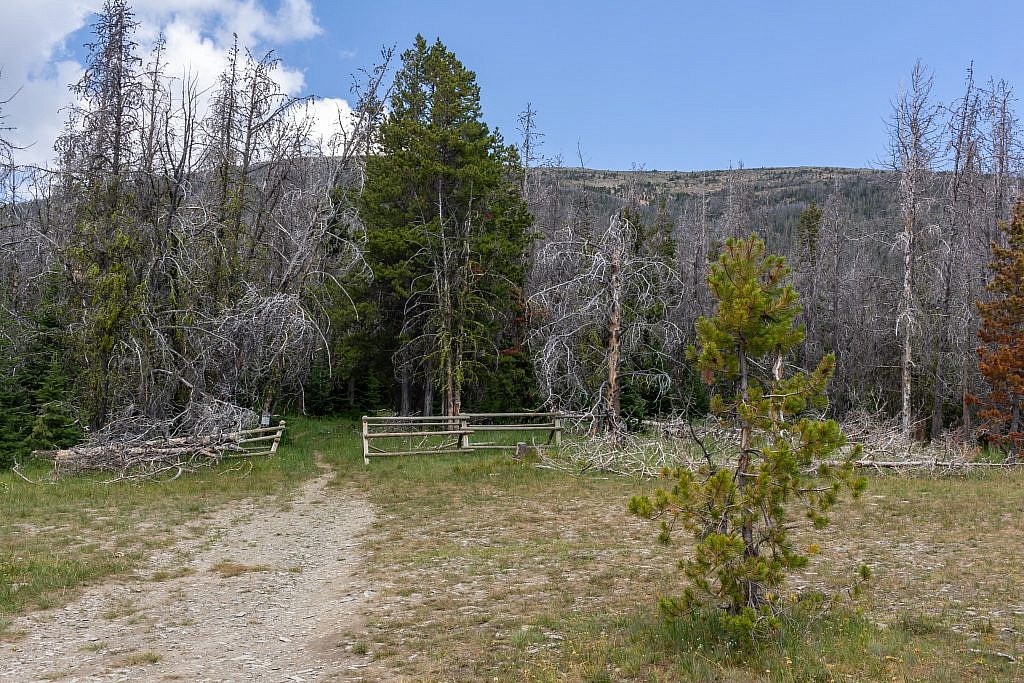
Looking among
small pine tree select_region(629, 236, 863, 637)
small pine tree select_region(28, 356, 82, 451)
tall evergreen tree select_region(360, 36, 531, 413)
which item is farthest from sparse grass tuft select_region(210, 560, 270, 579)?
tall evergreen tree select_region(360, 36, 531, 413)

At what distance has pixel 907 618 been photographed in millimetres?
5750

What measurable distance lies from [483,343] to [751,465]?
18.1 meters

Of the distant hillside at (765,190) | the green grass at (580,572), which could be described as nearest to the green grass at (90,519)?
the green grass at (580,572)

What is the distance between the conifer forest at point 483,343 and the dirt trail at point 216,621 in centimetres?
Result: 37

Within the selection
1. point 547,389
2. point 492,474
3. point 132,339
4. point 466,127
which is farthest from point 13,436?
point 466,127

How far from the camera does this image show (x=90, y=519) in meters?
10.4

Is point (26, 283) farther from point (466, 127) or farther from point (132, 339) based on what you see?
point (466, 127)

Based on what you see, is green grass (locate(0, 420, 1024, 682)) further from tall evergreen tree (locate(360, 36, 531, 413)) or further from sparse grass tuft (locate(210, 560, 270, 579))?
tall evergreen tree (locate(360, 36, 531, 413))

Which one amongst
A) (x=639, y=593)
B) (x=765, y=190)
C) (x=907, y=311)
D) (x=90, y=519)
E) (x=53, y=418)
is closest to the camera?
(x=639, y=593)

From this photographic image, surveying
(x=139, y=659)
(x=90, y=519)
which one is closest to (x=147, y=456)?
(x=90, y=519)

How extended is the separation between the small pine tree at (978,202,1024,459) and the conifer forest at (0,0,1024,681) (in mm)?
91

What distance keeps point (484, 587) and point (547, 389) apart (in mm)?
10068

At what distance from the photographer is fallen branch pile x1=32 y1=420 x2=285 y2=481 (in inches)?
547

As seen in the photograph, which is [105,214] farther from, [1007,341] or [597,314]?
[1007,341]
